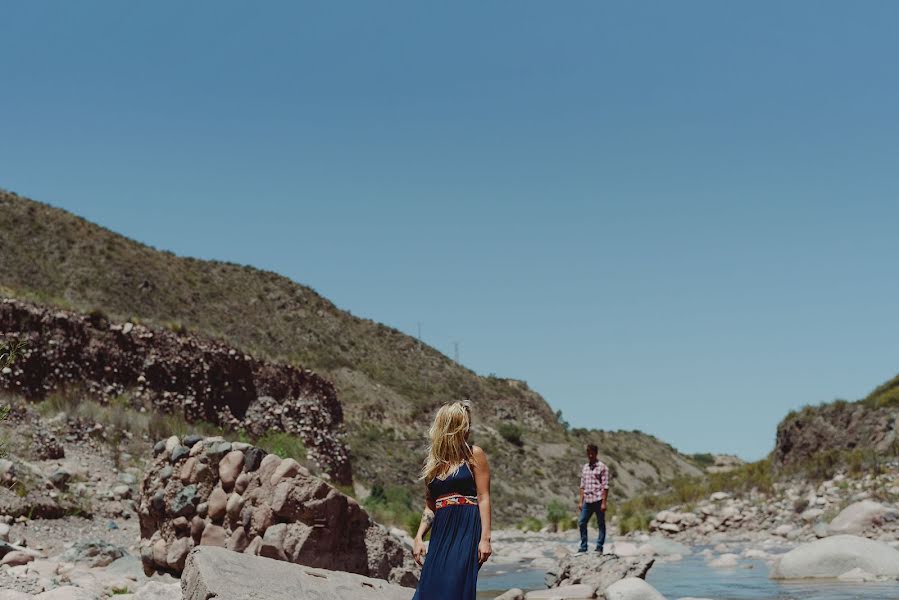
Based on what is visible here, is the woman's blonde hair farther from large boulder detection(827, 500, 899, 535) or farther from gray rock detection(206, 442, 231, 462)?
large boulder detection(827, 500, 899, 535)

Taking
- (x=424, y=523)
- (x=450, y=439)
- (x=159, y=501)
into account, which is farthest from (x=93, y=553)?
(x=450, y=439)

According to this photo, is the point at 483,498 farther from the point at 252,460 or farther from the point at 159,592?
the point at 252,460

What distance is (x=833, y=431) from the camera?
1075 inches

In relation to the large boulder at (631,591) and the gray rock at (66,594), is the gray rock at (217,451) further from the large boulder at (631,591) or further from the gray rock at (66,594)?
the large boulder at (631,591)

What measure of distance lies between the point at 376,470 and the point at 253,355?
55.0ft

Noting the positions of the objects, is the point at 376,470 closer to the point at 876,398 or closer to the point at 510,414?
the point at 876,398

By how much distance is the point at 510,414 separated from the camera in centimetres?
7200

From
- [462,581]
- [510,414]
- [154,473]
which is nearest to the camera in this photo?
[462,581]

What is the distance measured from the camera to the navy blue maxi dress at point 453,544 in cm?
576

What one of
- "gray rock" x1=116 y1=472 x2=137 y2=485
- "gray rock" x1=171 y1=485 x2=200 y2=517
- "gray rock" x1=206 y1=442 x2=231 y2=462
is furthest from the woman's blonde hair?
"gray rock" x1=116 y1=472 x2=137 y2=485

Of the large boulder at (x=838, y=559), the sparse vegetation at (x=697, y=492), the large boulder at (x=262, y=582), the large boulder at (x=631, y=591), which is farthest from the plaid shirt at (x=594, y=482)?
the sparse vegetation at (x=697, y=492)

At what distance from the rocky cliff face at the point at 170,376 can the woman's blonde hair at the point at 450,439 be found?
13955 millimetres

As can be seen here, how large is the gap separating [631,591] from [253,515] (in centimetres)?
437

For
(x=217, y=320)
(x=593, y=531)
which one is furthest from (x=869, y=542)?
(x=217, y=320)
